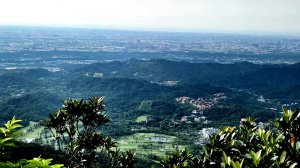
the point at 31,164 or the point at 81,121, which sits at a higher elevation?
the point at 31,164

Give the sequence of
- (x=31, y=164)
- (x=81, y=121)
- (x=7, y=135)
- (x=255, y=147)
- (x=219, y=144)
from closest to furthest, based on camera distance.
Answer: (x=31, y=164) < (x=7, y=135) < (x=255, y=147) < (x=219, y=144) < (x=81, y=121)

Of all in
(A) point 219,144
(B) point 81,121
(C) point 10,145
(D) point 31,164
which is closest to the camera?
(D) point 31,164

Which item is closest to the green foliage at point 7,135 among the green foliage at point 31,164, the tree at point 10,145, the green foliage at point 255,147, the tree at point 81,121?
the tree at point 10,145

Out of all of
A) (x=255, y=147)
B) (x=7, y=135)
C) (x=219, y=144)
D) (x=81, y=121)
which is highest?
(x=7, y=135)

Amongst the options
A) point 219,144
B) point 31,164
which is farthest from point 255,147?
point 31,164

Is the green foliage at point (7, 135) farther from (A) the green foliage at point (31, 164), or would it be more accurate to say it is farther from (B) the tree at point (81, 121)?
(B) the tree at point (81, 121)

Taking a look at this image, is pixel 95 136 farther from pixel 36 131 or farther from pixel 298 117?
pixel 36 131

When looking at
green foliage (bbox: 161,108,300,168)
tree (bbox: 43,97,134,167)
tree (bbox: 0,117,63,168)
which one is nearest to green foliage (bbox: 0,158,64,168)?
tree (bbox: 0,117,63,168)

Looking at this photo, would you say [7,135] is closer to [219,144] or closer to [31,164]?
[31,164]

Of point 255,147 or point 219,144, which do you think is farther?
point 219,144

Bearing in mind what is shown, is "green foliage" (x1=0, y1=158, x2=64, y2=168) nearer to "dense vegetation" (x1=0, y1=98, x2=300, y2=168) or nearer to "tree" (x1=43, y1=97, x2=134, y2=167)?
"dense vegetation" (x1=0, y1=98, x2=300, y2=168)
